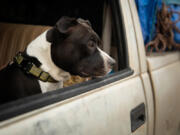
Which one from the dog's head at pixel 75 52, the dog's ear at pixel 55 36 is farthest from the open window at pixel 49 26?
the dog's ear at pixel 55 36

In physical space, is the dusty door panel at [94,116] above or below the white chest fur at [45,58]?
below

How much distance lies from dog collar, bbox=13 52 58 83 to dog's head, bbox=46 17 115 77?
0.14 meters

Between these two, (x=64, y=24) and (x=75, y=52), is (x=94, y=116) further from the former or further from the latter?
(x=64, y=24)

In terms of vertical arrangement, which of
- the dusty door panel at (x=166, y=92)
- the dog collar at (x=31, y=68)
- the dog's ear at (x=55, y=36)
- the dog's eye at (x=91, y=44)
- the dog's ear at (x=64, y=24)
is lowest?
the dusty door panel at (x=166, y=92)

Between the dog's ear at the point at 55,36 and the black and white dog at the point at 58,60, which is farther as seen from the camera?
the dog's ear at the point at 55,36

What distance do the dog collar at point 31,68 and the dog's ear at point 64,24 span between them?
0.33 m

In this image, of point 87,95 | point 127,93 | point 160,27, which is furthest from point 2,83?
point 160,27

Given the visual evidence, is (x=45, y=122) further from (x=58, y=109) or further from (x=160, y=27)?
(x=160, y=27)

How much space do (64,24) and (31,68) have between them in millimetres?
440

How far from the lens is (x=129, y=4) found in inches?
65.4

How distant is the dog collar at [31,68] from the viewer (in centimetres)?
148

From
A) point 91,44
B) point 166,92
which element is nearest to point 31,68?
point 91,44

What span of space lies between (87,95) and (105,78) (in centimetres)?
26

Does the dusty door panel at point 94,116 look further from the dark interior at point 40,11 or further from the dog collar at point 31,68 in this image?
the dark interior at point 40,11
